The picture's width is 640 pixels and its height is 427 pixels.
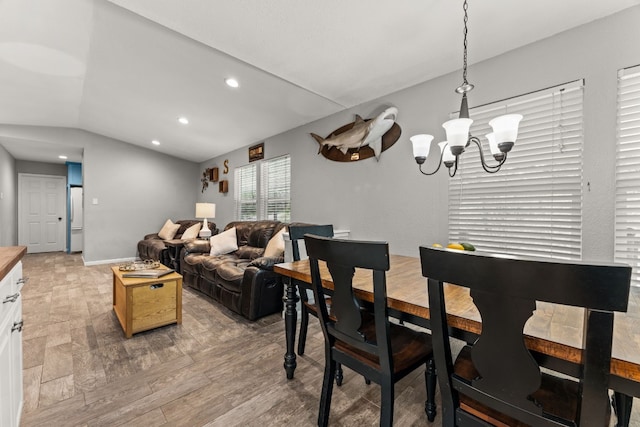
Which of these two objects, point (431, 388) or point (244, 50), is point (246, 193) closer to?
point (244, 50)

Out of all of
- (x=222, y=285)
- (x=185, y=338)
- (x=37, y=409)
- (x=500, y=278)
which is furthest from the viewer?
(x=222, y=285)

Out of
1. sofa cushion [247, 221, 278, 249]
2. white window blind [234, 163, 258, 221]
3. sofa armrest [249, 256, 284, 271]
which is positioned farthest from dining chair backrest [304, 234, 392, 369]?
white window blind [234, 163, 258, 221]

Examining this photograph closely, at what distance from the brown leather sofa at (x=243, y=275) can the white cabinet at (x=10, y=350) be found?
161 centimetres

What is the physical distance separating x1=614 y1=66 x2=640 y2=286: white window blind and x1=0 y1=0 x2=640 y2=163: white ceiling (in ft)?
1.76

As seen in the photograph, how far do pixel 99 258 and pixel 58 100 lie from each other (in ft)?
10.4

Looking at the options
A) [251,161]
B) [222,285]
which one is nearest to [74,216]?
[251,161]

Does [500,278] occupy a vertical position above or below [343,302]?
above

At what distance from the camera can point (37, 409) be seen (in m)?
1.57

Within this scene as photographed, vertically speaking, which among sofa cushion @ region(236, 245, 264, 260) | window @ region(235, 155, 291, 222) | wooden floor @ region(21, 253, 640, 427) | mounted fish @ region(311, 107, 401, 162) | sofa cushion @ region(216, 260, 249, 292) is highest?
mounted fish @ region(311, 107, 401, 162)

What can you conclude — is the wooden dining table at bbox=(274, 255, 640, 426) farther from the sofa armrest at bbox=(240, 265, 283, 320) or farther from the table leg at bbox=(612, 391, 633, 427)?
the sofa armrest at bbox=(240, 265, 283, 320)

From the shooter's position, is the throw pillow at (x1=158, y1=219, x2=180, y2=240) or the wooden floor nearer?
the wooden floor

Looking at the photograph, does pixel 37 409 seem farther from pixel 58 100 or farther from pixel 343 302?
pixel 58 100

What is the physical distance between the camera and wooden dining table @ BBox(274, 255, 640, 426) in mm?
726

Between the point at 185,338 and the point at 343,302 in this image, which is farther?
the point at 185,338
